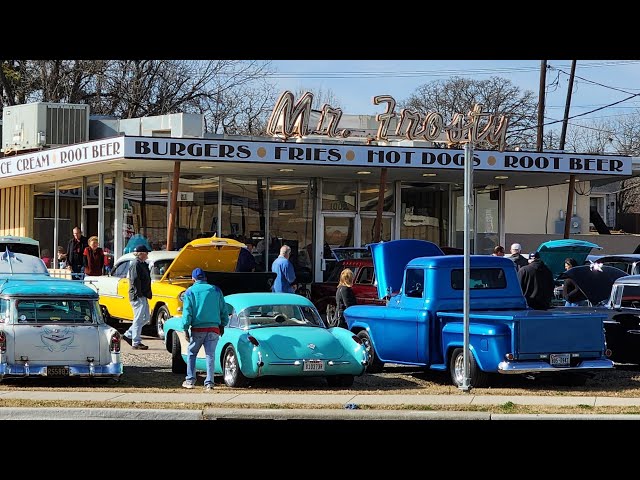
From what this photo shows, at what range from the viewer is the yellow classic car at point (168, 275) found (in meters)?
22.0

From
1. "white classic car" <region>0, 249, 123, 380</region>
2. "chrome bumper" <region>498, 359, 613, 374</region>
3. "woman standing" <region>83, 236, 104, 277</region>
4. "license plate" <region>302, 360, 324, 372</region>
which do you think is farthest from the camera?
"woman standing" <region>83, 236, 104, 277</region>

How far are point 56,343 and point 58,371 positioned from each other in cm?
39

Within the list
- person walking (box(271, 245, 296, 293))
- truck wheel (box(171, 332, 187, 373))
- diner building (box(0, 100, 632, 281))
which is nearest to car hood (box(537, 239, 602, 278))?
diner building (box(0, 100, 632, 281))

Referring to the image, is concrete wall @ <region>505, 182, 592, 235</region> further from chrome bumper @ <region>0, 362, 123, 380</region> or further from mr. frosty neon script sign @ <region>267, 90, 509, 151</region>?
chrome bumper @ <region>0, 362, 123, 380</region>

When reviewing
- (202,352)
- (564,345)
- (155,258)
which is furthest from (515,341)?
(155,258)

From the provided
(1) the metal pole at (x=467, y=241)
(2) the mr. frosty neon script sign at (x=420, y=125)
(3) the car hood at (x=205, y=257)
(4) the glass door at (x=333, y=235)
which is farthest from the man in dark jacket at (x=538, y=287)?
(4) the glass door at (x=333, y=235)

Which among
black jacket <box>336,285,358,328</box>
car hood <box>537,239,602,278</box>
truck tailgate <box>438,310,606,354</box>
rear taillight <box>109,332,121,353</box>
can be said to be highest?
car hood <box>537,239,602,278</box>

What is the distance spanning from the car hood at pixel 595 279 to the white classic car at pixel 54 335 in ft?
29.5

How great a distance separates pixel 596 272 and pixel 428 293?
523 centimetres

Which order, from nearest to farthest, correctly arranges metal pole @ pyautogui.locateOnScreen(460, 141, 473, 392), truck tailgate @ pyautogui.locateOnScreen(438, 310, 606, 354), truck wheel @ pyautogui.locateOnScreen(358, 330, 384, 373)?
1. metal pole @ pyautogui.locateOnScreen(460, 141, 473, 392)
2. truck tailgate @ pyautogui.locateOnScreen(438, 310, 606, 354)
3. truck wheel @ pyautogui.locateOnScreen(358, 330, 384, 373)

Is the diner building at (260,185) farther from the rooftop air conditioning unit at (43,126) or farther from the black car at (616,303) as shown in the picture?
the black car at (616,303)

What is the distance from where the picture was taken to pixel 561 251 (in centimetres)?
2619

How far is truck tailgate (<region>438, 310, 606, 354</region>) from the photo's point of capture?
15562mm
